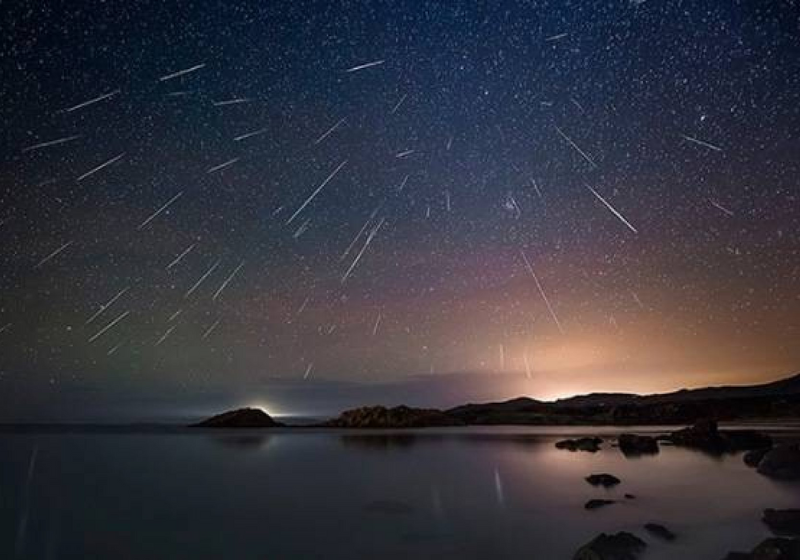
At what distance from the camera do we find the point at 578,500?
103 ft

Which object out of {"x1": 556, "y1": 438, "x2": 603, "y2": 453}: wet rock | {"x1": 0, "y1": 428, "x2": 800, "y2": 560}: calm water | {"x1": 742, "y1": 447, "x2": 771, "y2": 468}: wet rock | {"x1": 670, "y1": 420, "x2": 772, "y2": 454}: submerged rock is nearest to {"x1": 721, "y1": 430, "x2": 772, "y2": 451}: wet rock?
{"x1": 670, "y1": 420, "x2": 772, "y2": 454}: submerged rock

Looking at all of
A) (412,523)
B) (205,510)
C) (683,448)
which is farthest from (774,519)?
(683,448)

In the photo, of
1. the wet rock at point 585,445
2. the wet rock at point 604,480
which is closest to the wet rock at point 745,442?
the wet rock at point 585,445

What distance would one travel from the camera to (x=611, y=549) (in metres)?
15.1

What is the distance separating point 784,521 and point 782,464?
735 inches

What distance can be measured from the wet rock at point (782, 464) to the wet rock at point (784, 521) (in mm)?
16097

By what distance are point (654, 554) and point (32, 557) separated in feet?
83.1

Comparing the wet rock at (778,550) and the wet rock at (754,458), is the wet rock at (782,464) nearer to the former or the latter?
the wet rock at (754,458)

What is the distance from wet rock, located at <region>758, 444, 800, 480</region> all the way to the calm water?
104 cm

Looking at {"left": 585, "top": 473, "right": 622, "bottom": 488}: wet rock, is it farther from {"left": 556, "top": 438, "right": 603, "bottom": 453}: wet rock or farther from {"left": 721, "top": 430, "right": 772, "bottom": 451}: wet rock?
{"left": 556, "top": 438, "right": 603, "bottom": 453}: wet rock

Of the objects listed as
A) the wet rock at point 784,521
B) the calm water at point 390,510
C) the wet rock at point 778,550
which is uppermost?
the wet rock at point 778,550

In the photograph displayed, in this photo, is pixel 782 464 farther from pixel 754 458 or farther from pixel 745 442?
pixel 745 442

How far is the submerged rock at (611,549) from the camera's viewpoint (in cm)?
1445

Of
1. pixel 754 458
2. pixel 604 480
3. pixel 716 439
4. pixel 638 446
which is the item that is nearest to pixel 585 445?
pixel 638 446
